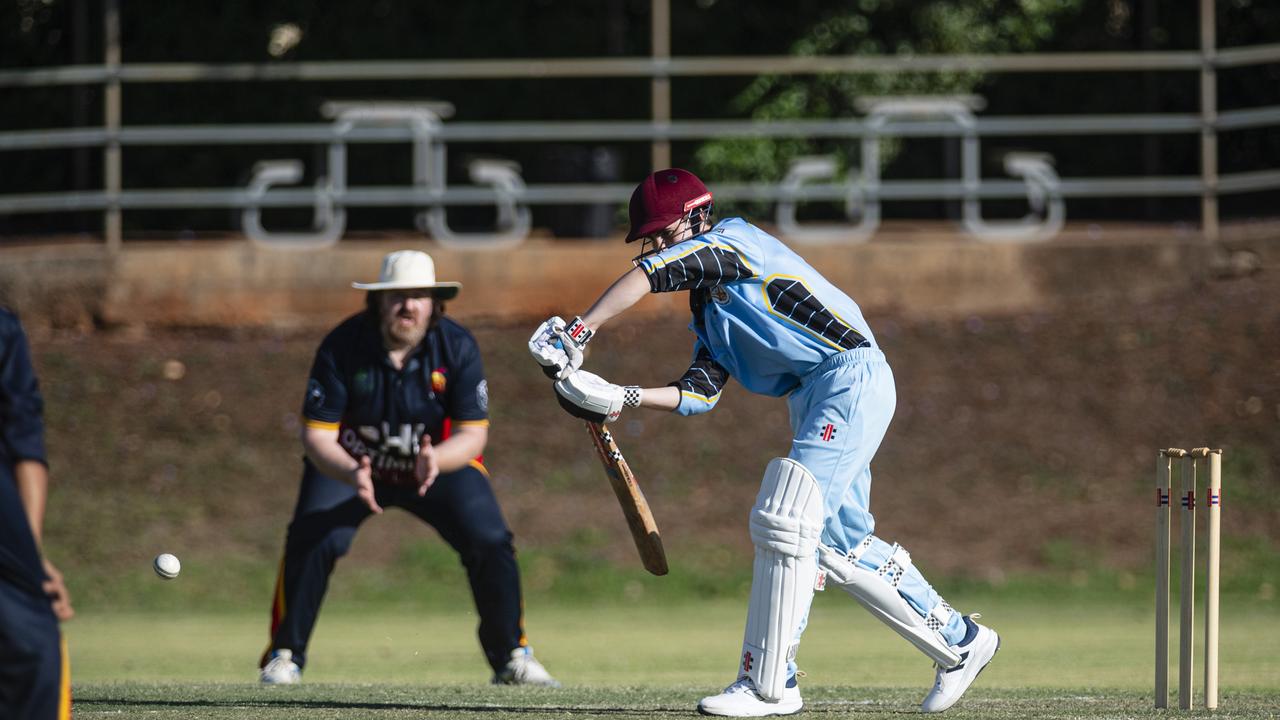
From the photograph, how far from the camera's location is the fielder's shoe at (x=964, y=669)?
20.6 feet

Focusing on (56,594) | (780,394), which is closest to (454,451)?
(780,394)

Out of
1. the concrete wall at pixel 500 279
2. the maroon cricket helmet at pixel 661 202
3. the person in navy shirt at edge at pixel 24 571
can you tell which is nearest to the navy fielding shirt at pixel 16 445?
the person in navy shirt at edge at pixel 24 571

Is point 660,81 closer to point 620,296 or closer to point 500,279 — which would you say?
point 500,279

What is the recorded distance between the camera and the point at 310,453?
305 inches

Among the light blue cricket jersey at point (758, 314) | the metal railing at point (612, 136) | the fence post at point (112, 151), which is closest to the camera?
the light blue cricket jersey at point (758, 314)

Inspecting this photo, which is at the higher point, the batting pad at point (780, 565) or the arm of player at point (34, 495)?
the arm of player at point (34, 495)

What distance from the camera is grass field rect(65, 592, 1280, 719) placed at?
21.4 ft

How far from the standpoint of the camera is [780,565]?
593 centimetres

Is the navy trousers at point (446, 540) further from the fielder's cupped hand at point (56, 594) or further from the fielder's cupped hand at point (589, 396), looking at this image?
the fielder's cupped hand at point (56, 594)

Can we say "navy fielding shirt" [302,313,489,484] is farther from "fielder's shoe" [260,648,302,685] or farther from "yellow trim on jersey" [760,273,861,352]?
"yellow trim on jersey" [760,273,861,352]

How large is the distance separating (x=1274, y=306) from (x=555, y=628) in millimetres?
7245

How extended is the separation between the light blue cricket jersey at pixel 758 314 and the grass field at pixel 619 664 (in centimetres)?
118

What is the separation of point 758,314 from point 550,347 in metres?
0.77

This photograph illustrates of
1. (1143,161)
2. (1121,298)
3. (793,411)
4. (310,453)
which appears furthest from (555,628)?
(1143,161)
